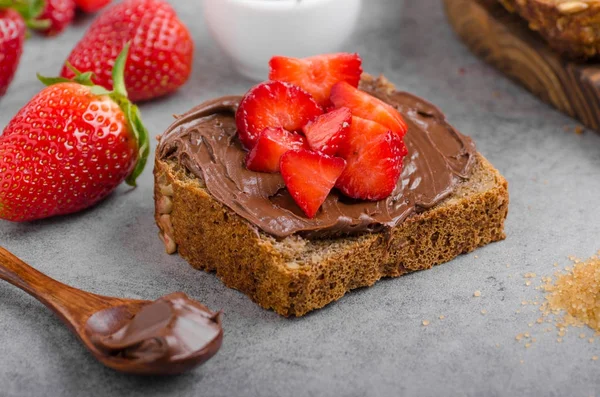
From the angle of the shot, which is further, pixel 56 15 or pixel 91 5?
pixel 91 5

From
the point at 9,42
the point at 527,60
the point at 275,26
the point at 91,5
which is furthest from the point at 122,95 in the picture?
the point at 527,60

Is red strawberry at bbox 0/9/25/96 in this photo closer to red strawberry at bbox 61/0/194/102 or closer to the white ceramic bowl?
red strawberry at bbox 61/0/194/102

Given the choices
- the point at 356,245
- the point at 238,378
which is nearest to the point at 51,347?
the point at 238,378

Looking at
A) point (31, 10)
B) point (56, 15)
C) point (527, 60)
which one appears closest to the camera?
point (527, 60)

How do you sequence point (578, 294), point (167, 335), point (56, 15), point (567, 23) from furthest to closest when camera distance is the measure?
point (56, 15), point (567, 23), point (578, 294), point (167, 335)

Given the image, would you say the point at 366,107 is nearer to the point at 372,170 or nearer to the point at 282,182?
the point at 372,170

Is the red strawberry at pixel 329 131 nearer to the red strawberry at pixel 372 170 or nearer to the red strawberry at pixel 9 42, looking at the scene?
the red strawberry at pixel 372 170

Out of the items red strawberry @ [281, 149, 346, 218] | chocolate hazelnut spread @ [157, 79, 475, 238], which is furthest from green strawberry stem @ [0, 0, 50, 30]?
red strawberry @ [281, 149, 346, 218]
